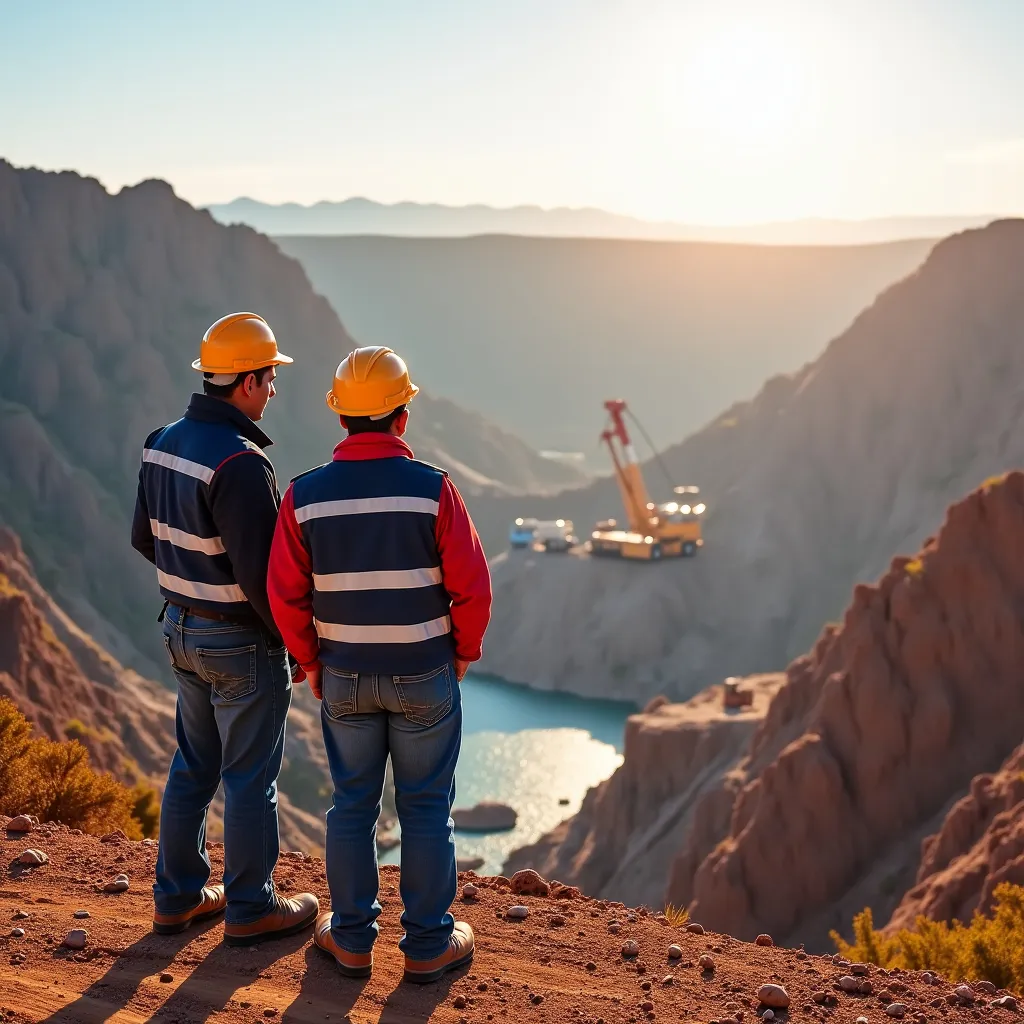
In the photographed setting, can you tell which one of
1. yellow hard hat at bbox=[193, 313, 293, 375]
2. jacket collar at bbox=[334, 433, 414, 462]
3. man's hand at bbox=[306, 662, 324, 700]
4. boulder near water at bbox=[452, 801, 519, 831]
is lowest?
boulder near water at bbox=[452, 801, 519, 831]

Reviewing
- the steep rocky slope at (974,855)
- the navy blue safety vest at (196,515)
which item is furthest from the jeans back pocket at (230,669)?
the steep rocky slope at (974,855)

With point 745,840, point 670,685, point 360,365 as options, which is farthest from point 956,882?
point 670,685

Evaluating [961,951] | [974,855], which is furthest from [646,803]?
[961,951]

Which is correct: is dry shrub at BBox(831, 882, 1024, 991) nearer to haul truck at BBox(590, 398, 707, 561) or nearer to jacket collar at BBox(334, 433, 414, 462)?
jacket collar at BBox(334, 433, 414, 462)

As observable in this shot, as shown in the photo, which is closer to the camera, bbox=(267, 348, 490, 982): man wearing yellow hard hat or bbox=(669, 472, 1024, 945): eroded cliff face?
bbox=(267, 348, 490, 982): man wearing yellow hard hat

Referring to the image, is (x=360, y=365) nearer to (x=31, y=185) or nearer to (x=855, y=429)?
(x=855, y=429)

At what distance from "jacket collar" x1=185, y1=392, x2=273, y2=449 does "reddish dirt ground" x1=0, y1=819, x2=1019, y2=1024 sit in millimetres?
2290

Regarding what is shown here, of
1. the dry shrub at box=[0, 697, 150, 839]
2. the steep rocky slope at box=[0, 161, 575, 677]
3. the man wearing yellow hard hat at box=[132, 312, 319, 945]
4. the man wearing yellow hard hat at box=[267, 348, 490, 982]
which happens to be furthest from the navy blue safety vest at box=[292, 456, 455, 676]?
the steep rocky slope at box=[0, 161, 575, 677]

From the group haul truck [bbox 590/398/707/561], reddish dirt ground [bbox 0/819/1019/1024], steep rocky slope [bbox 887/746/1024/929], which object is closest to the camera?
reddish dirt ground [bbox 0/819/1019/1024]

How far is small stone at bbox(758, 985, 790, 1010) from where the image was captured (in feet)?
17.7

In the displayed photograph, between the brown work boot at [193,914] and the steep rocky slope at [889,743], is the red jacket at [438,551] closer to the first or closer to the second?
the brown work boot at [193,914]

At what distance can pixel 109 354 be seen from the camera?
2586 inches

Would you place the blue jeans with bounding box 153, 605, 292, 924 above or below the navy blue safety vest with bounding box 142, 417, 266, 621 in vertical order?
below

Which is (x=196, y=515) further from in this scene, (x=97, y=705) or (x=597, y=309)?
(x=597, y=309)
